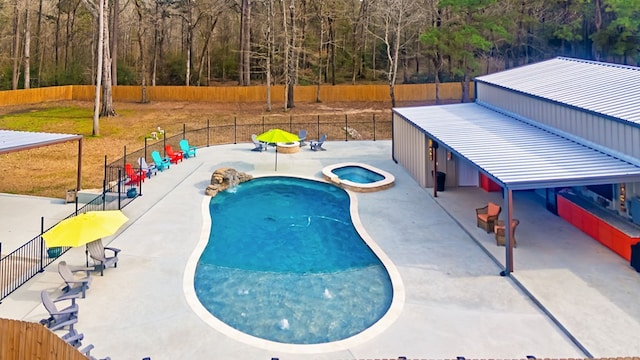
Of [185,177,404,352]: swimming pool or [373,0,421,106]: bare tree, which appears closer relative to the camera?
[185,177,404,352]: swimming pool

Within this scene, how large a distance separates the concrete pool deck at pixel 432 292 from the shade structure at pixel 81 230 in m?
1.11

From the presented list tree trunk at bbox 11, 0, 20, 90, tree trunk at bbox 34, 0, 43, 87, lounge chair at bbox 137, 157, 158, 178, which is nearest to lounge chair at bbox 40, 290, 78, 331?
lounge chair at bbox 137, 157, 158, 178

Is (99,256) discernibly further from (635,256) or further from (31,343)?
(635,256)

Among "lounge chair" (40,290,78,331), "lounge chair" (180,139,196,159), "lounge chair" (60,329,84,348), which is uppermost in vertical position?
"lounge chair" (180,139,196,159)

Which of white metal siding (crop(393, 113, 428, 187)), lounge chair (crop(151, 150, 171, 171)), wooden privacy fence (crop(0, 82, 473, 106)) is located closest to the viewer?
white metal siding (crop(393, 113, 428, 187))

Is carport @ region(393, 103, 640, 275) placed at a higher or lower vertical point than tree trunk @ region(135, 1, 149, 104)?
lower

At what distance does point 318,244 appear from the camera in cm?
1389

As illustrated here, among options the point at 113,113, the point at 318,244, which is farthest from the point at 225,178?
the point at 113,113

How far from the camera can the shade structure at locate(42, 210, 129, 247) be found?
33.7 ft

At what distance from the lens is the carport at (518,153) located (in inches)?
433

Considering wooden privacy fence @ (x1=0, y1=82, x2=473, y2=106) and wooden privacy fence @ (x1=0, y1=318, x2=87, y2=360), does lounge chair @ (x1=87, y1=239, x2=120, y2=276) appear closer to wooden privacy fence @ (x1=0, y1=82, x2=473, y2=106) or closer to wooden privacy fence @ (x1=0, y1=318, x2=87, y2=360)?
wooden privacy fence @ (x1=0, y1=318, x2=87, y2=360)

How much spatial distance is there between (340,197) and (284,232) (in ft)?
13.6

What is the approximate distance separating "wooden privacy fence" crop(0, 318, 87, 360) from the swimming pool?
341cm

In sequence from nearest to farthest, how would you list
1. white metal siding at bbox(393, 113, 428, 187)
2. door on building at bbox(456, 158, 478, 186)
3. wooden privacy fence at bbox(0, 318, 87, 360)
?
1. wooden privacy fence at bbox(0, 318, 87, 360)
2. door on building at bbox(456, 158, 478, 186)
3. white metal siding at bbox(393, 113, 428, 187)
